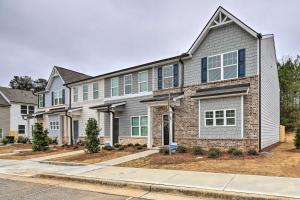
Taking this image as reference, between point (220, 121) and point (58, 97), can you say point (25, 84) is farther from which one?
point (220, 121)

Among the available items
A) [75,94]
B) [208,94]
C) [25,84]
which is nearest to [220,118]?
[208,94]

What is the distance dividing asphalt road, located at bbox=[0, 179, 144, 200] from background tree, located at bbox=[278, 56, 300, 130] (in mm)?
28280

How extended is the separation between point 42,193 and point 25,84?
70379mm

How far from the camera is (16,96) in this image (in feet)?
131

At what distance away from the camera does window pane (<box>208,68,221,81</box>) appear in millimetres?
16494

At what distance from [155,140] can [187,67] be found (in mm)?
5663

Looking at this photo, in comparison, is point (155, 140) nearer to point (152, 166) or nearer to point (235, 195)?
point (152, 166)

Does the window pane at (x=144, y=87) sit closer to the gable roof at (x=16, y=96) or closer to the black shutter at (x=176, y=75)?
the black shutter at (x=176, y=75)

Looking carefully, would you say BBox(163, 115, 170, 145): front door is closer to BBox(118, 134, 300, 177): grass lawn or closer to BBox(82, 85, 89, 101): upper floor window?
BBox(118, 134, 300, 177): grass lawn

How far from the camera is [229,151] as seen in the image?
14.6 meters

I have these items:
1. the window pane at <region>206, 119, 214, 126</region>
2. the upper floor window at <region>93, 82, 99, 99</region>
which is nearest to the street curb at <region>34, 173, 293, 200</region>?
the window pane at <region>206, 119, 214, 126</region>

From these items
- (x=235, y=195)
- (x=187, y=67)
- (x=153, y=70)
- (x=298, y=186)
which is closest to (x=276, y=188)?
(x=298, y=186)

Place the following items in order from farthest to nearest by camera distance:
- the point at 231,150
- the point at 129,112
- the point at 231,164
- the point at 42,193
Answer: the point at 129,112 → the point at 231,150 → the point at 231,164 → the point at 42,193

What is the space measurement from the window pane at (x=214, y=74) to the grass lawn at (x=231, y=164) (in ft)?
15.8
